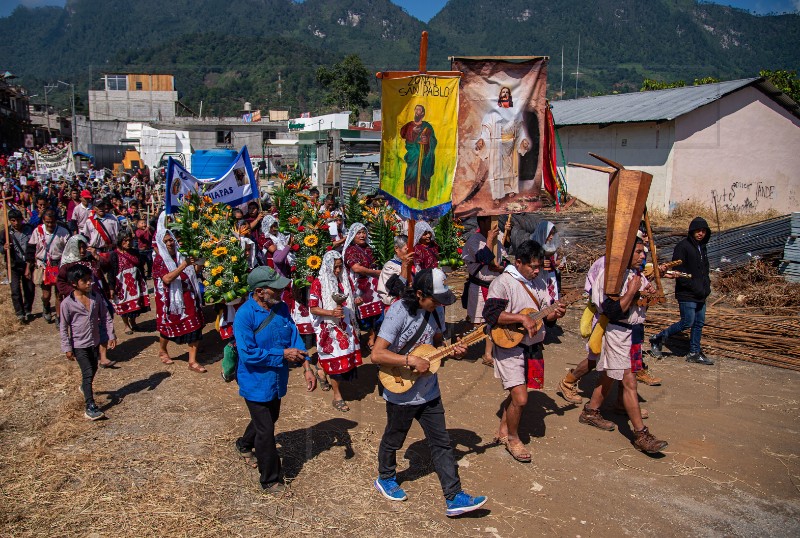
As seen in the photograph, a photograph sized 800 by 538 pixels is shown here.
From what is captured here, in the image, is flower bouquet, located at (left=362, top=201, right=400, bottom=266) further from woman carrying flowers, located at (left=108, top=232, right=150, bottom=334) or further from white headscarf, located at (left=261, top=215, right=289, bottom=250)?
woman carrying flowers, located at (left=108, top=232, right=150, bottom=334)

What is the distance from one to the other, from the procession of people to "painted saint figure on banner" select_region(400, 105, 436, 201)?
0.49 meters

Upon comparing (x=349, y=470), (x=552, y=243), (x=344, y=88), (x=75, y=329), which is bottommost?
(x=349, y=470)

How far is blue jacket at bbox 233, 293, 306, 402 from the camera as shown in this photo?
487cm

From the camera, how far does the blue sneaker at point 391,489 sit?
499cm

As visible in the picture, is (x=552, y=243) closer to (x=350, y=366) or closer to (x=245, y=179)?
(x=350, y=366)

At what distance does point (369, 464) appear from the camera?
5645 mm

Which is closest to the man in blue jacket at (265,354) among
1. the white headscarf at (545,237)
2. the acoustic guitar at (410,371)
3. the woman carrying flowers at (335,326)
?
the acoustic guitar at (410,371)

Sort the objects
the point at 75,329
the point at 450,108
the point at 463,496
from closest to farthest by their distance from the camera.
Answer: the point at 463,496, the point at 450,108, the point at 75,329

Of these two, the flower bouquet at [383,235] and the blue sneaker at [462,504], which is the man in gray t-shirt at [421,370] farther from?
the flower bouquet at [383,235]

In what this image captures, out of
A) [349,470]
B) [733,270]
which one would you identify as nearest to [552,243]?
[349,470]

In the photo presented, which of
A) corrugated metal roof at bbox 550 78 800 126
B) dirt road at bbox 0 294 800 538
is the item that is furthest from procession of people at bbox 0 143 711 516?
corrugated metal roof at bbox 550 78 800 126

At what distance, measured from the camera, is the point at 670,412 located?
682 centimetres

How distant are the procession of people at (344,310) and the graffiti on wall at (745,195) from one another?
1268 cm

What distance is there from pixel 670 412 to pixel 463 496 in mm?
3262
